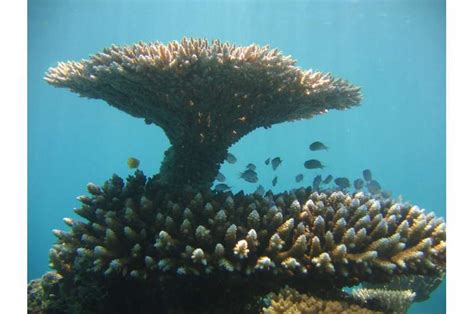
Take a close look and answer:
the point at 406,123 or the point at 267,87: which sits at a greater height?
the point at 406,123

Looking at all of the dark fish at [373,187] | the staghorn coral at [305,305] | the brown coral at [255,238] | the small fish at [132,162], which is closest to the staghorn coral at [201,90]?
the brown coral at [255,238]

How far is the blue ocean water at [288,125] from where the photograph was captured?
25.7 meters

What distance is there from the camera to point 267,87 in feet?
15.9

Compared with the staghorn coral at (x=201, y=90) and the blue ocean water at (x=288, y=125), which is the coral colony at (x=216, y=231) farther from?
the blue ocean water at (x=288, y=125)

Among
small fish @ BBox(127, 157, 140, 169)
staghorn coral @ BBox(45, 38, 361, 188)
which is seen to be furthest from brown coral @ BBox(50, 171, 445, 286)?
small fish @ BBox(127, 157, 140, 169)

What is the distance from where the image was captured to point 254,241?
12.8 feet

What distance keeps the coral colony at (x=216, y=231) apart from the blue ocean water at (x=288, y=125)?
170 inches

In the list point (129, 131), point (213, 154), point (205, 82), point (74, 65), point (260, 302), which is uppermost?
point (129, 131)

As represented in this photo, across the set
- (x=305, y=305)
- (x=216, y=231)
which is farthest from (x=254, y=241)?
(x=305, y=305)

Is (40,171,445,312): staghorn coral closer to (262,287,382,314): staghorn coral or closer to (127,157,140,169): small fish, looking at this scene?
(262,287,382,314): staghorn coral

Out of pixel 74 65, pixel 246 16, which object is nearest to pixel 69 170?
pixel 246 16

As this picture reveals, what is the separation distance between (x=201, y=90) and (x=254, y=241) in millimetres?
1873

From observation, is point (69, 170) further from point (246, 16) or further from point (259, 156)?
point (246, 16)

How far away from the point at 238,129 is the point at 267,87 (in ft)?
3.03
